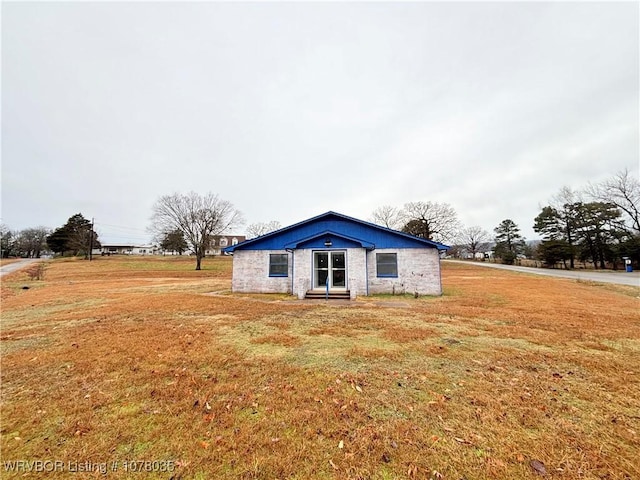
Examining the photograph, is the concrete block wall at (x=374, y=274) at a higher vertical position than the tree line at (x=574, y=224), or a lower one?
lower

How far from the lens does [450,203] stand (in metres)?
42.7

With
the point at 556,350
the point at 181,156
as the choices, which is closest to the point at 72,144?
the point at 181,156

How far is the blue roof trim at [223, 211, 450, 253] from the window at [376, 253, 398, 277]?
557mm

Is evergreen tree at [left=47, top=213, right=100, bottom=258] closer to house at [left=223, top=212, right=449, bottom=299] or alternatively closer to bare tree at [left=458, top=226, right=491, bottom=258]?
house at [left=223, top=212, right=449, bottom=299]

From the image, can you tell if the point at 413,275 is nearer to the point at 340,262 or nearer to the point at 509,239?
the point at 340,262

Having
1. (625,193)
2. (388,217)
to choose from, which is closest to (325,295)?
(388,217)

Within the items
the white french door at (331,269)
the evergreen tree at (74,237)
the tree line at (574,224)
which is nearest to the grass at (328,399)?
the white french door at (331,269)

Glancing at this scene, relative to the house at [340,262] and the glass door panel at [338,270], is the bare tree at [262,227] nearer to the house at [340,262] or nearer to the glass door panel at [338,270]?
the house at [340,262]

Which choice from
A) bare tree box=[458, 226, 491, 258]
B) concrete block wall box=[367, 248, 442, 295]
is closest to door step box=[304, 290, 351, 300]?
concrete block wall box=[367, 248, 442, 295]

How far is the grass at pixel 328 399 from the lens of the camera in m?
2.31

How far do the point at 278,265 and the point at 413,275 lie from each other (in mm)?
7692

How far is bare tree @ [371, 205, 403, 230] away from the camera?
4572 cm

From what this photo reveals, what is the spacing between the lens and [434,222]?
1692 inches

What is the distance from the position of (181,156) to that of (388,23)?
2260cm
